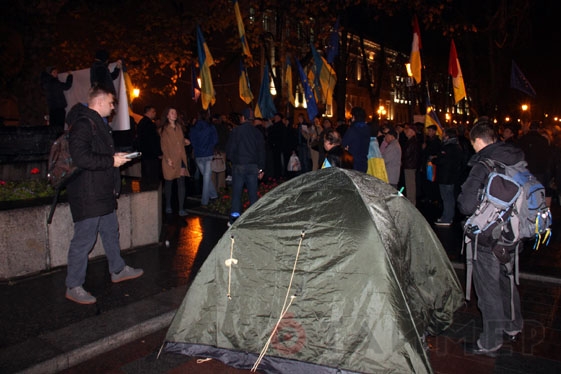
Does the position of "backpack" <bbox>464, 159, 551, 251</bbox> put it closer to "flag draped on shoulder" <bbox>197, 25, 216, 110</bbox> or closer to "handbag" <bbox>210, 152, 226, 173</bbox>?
"flag draped on shoulder" <bbox>197, 25, 216, 110</bbox>

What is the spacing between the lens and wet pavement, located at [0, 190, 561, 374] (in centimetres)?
389

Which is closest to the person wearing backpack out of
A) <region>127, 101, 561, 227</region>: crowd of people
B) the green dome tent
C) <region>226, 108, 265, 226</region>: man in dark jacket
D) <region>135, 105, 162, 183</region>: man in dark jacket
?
the green dome tent

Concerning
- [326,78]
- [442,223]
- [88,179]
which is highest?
[326,78]

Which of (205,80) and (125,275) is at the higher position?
(205,80)

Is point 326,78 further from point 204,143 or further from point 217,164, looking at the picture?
point 204,143

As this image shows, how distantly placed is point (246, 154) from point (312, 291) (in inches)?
206

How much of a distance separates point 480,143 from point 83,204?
12.8 ft

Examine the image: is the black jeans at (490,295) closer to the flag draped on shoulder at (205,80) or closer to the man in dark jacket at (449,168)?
the man in dark jacket at (449,168)

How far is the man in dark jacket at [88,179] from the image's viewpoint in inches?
189

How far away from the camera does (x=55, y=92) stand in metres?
10.3

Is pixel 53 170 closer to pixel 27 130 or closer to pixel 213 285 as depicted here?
pixel 213 285

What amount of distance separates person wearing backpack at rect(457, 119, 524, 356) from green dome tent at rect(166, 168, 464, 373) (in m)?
0.55

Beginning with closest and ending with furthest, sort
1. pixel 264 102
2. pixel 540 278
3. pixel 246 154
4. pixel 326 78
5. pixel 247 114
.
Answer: pixel 540 278, pixel 246 154, pixel 247 114, pixel 326 78, pixel 264 102

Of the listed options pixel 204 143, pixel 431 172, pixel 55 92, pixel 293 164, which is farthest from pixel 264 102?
pixel 55 92
